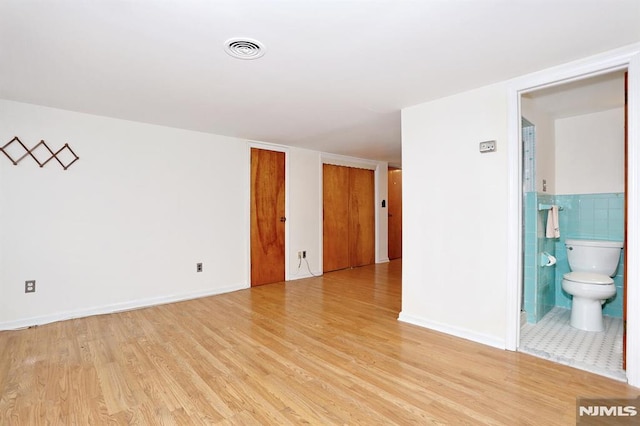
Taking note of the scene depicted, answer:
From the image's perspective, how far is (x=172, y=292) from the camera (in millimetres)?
3850

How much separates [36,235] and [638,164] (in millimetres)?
4831

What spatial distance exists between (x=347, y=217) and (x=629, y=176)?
166 inches

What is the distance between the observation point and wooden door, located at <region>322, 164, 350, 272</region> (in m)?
5.60

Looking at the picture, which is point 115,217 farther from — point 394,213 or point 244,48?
point 394,213

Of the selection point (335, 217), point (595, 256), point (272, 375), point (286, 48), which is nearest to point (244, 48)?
point (286, 48)

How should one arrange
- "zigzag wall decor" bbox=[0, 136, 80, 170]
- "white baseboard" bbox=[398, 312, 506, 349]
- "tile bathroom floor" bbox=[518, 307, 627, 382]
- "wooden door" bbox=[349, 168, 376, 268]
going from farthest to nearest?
1. "wooden door" bbox=[349, 168, 376, 268]
2. "zigzag wall decor" bbox=[0, 136, 80, 170]
3. "white baseboard" bbox=[398, 312, 506, 349]
4. "tile bathroom floor" bbox=[518, 307, 627, 382]

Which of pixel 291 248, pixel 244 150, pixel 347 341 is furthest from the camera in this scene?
pixel 291 248

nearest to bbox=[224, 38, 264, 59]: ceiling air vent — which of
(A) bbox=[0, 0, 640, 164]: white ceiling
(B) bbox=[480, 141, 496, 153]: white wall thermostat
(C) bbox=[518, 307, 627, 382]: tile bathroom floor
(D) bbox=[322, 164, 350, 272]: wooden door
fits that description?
(A) bbox=[0, 0, 640, 164]: white ceiling

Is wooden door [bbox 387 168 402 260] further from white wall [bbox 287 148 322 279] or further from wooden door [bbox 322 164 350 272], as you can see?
white wall [bbox 287 148 322 279]

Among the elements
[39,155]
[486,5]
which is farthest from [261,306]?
[486,5]

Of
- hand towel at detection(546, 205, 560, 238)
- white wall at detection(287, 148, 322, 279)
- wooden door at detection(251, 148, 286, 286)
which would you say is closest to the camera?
hand towel at detection(546, 205, 560, 238)

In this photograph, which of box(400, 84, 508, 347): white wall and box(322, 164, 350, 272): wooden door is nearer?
box(400, 84, 508, 347): white wall

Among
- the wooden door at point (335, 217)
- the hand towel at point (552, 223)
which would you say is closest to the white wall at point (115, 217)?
the wooden door at point (335, 217)

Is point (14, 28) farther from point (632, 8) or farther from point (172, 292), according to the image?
point (632, 8)
